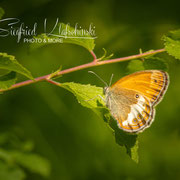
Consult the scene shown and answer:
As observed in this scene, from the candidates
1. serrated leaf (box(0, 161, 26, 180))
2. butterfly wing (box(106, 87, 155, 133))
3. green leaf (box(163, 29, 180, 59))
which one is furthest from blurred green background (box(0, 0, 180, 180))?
green leaf (box(163, 29, 180, 59))

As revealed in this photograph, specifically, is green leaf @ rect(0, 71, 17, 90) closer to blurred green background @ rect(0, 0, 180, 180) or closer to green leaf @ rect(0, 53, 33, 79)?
green leaf @ rect(0, 53, 33, 79)

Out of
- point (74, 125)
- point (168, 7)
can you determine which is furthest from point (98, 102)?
point (168, 7)

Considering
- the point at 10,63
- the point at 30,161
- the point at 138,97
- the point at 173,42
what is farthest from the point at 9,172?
the point at 173,42

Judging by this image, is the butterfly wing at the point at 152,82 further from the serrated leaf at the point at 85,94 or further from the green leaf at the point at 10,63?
the green leaf at the point at 10,63

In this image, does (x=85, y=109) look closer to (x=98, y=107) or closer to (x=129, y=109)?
(x=129, y=109)

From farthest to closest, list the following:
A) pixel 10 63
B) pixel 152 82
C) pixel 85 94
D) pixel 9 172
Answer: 1. pixel 9 172
2. pixel 152 82
3. pixel 85 94
4. pixel 10 63

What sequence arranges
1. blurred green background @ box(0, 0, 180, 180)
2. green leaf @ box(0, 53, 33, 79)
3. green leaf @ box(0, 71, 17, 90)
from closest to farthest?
green leaf @ box(0, 53, 33, 79), green leaf @ box(0, 71, 17, 90), blurred green background @ box(0, 0, 180, 180)
